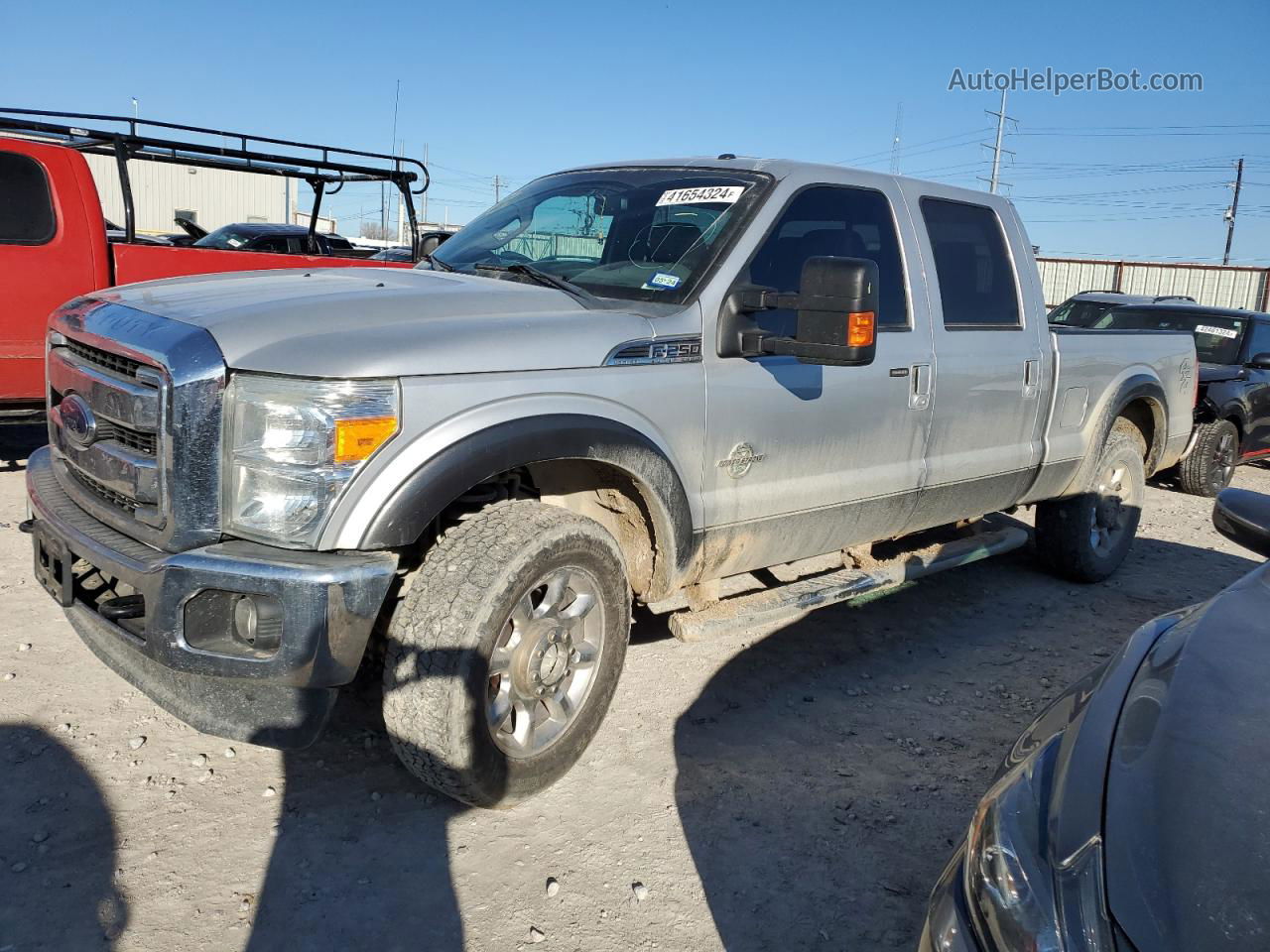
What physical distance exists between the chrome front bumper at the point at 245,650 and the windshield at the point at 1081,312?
29.3 ft

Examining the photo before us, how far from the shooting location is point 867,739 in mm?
3850

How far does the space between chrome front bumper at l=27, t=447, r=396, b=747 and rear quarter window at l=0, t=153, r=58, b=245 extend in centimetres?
439

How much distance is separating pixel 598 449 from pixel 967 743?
1896mm

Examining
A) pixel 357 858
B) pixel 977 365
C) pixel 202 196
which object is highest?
pixel 202 196

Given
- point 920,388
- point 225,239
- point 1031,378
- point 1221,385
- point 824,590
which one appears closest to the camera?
point 824,590

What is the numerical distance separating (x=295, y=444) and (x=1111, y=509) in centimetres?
493

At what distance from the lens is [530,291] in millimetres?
3420

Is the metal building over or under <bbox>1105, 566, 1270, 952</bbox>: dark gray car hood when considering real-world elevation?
over

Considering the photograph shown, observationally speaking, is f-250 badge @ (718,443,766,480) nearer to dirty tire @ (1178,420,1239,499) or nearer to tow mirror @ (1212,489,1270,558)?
tow mirror @ (1212,489,1270,558)

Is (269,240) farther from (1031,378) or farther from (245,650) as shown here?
(245,650)

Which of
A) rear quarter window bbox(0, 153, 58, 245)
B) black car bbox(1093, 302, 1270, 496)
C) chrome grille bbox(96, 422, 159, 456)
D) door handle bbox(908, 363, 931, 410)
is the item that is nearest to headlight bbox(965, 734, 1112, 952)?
chrome grille bbox(96, 422, 159, 456)

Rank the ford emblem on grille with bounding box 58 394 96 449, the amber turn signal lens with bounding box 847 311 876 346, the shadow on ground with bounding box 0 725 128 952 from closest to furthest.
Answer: the shadow on ground with bounding box 0 725 128 952
the ford emblem on grille with bounding box 58 394 96 449
the amber turn signal lens with bounding box 847 311 876 346

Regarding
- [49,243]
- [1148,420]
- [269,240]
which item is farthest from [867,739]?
[269,240]

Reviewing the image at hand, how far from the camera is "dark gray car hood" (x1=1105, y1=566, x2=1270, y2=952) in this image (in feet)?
4.82
